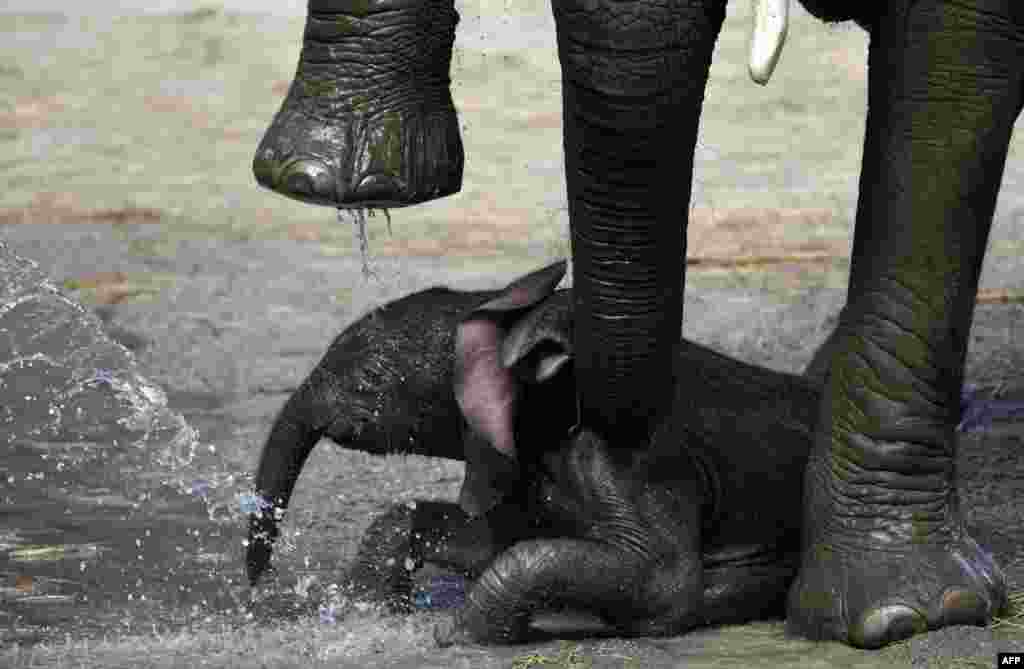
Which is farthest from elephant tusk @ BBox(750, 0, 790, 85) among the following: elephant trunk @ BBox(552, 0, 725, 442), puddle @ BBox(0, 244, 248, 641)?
puddle @ BBox(0, 244, 248, 641)

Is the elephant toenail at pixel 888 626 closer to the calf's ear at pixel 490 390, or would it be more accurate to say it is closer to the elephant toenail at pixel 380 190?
the calf's ear at pixel 490 390

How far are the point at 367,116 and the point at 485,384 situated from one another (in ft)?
1.66

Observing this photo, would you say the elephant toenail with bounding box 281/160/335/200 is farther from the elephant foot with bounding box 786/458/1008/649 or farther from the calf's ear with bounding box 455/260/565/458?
the elephant foot with bounding box 786/458/1008/649

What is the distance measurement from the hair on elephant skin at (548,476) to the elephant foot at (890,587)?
19 centimetres

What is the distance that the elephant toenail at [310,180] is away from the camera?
331cm

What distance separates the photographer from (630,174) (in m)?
3.25

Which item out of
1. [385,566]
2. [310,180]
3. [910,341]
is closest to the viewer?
[310,180]

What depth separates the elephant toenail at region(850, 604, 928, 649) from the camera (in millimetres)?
3365

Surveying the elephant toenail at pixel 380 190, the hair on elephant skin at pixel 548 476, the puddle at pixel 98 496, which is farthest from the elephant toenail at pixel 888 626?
the puddle at pixel 98 496

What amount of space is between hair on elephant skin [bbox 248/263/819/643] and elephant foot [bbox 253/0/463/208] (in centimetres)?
39

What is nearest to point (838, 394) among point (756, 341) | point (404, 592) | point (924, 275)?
point (924, 275)

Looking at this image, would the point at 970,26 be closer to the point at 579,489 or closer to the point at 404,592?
the point at 579,489

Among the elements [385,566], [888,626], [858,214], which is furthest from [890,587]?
[385,566]

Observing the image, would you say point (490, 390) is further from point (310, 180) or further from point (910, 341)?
point (910, 341)
